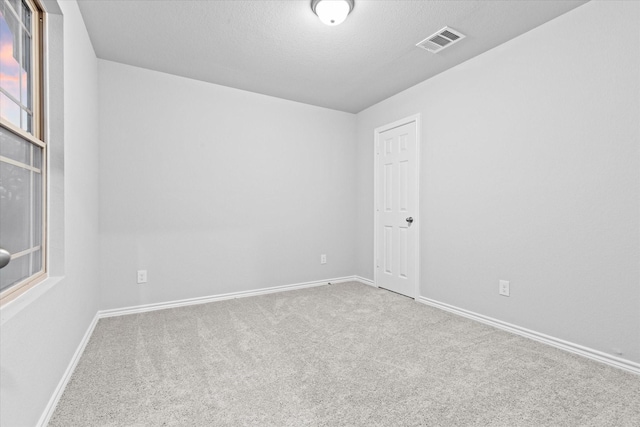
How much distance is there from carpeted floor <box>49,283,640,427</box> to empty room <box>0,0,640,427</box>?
16mm

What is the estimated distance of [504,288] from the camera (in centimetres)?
262

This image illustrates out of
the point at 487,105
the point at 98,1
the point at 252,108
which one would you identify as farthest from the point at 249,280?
the point at 487,105

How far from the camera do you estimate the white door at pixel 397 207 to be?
352cm

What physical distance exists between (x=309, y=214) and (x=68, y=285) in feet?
8.82

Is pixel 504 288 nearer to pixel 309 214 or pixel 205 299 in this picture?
pixel 309 214

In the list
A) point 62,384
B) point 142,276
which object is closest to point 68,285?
point 62,384

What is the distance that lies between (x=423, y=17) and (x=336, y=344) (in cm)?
249

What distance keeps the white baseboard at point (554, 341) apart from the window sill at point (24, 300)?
309cm

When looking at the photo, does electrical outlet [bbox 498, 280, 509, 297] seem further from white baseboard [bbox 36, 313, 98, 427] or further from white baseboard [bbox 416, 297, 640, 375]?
white baseboard [bbox 36, 313, 98, 427]

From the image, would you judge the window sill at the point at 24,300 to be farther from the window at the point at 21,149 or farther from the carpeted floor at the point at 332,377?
the carpeted floor at the point at 332,377

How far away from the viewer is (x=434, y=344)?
7.53 ft

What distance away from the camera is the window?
127 centimetres

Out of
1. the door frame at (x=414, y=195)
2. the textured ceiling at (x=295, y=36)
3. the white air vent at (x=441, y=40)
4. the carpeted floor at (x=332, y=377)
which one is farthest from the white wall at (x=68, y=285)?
the door frame at (x=414, y=195)

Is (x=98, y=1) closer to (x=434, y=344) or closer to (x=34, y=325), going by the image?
(x=34, y=325)
